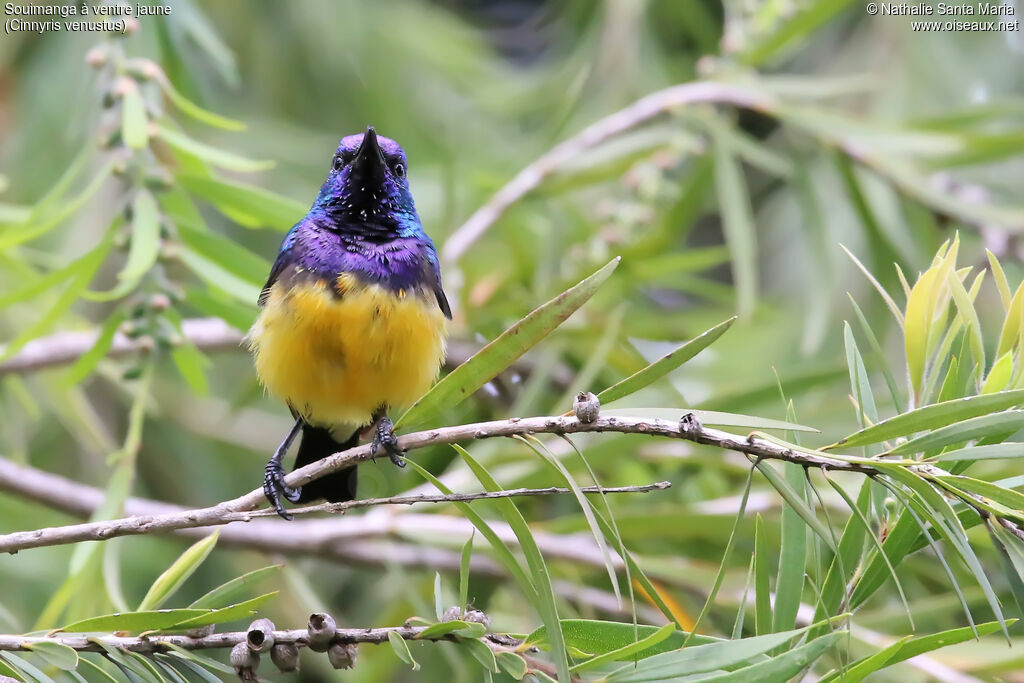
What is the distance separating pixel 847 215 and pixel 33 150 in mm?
3477

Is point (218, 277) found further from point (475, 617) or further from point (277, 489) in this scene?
point (475, 617)

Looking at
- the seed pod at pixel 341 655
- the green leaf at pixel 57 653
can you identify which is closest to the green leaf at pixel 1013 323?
the seed pod at pixel 341 655

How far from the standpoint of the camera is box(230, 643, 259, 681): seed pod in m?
1.41

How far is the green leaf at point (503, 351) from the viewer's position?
1289 mm

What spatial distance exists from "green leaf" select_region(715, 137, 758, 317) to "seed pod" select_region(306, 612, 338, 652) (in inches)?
80.0

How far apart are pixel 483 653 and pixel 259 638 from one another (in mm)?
308

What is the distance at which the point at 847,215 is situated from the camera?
3998mm

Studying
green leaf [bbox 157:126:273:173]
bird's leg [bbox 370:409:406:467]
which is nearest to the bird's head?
green leaf [bbox 157:126:273:173]

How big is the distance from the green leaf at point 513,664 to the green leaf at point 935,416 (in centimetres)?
51

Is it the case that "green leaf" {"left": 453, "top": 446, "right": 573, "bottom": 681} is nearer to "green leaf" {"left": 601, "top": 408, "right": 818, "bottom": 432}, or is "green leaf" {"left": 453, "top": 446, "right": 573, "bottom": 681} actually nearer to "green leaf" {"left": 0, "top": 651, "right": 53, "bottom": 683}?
"green leaf" {"left": 601, "top": 408, "right": 818, "bottom": 432}

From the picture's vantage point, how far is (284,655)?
1423 mm

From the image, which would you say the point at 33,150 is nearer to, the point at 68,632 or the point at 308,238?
the point at 308,238

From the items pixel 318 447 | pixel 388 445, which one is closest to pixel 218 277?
pixel 318 447

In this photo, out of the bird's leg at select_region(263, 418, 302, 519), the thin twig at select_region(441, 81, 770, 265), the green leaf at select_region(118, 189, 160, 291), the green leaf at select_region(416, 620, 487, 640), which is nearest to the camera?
the green leaf at select_region(416, 620, 487, 640)
